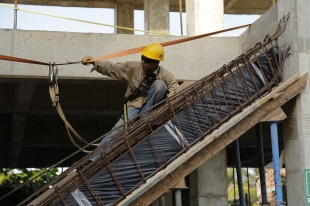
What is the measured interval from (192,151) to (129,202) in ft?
3.52

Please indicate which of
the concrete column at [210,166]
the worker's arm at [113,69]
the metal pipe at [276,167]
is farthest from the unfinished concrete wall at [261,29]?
the worker's arm at [113,69]

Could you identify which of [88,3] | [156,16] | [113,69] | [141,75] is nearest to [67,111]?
[156,16]

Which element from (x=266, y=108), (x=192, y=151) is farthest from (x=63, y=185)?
(x=266, y=108)

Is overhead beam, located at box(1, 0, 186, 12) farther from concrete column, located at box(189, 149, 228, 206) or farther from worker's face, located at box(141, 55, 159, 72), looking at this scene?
worker's face, located at box(141, 55, 159, 72)

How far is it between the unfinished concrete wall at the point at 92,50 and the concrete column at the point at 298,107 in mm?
2306

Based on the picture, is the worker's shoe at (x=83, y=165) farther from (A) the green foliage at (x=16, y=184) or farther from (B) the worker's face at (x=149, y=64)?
(A) the green foliage at (x=16, y=184)

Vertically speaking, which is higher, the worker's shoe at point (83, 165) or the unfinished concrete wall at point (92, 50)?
the unfinished concrete wall at point (92, 50)

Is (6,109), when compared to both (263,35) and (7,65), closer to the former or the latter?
(7,65)

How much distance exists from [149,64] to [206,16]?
13.9ft

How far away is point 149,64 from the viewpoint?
10008 mm

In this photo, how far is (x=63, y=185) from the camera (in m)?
8.74

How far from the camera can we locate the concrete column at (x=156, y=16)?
1905 centimetres

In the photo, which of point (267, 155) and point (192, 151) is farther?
point (267, 155)

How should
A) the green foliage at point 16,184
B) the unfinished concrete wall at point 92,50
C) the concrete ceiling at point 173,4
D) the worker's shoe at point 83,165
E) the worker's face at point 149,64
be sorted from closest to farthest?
the worker's shoe at point 83,165 < the worker's face at point 149,64 < the unfinished concrete wall at point 92,50 < the green foliage at point 16,184 < the concrete ceiling at point 173,4
